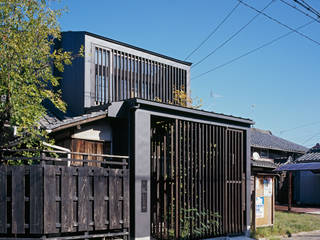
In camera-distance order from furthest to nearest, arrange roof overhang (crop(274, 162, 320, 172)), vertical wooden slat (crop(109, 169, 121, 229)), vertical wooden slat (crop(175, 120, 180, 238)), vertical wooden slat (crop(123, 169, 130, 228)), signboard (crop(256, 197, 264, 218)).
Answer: roof overhang (crop(274, 162, 320, 172)) → signboard (crop(256, 197, 264, 218)) → vertical wooden slat (crop(175, 120, 180, 238)) → vertical wooden slat (crop(123, 169, 130, 228)) → vertical wooden slat (crop(109, 169, 121, 229))

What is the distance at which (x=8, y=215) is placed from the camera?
24.8 ft

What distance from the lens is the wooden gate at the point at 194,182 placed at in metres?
10.4

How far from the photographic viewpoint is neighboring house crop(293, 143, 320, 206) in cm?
2683

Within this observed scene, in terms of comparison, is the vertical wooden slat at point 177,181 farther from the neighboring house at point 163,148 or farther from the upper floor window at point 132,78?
the upper floor window at point 132,78

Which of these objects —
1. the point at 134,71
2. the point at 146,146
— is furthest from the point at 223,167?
the point at 134,71

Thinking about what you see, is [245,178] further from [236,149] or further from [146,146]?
[146,146]

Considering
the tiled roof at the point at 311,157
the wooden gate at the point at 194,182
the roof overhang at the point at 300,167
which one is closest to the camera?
the wooden gate at the point at 194,182

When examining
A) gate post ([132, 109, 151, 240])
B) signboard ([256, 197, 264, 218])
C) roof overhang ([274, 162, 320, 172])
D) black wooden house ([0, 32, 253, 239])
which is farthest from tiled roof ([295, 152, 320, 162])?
gate post ([132, 109, 151, 240])

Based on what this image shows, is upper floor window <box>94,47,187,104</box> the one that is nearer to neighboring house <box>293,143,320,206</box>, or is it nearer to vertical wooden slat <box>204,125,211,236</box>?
vertical wooden slat <box>204,125,211,236</box>

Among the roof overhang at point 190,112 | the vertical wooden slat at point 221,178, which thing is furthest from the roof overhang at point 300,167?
the vertical wooden slat at point 221,178

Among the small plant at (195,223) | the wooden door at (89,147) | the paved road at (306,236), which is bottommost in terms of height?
the paved road at (306,236)

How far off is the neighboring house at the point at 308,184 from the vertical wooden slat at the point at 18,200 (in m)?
22.6

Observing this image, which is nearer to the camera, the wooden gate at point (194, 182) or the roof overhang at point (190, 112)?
the roof overhang at point (190, 112)

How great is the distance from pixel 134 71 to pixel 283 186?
56.0 ft
